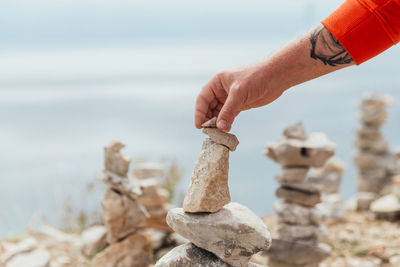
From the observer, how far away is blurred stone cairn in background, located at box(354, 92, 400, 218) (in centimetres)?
877

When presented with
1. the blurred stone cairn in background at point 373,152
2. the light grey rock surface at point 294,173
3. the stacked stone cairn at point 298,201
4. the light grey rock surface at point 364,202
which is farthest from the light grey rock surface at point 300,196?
the blurred stone cairn in background at point 373,152

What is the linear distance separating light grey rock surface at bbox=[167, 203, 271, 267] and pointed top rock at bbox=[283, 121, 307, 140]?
2.30 metres

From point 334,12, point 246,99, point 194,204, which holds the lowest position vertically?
point 194,204

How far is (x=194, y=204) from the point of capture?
2502 mm

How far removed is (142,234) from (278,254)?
1401mm

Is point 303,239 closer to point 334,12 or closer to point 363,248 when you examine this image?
point 363,248

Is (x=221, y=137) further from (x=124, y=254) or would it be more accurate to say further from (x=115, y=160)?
(x=124, y=254)

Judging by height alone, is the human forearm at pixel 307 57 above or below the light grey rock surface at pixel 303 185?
above

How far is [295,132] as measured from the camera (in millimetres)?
4742

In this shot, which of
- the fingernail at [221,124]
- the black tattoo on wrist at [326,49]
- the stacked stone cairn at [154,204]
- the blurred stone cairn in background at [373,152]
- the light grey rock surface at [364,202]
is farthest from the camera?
the blurred stone cairn in background at [373,152]

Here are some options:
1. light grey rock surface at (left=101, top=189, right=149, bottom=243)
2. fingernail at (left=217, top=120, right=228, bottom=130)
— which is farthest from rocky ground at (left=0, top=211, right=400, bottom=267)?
fingernail at (left=217, top=120, right=228, bottom=130)

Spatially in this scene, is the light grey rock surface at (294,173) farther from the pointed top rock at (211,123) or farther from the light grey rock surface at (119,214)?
the pointed top rock at (211,123)

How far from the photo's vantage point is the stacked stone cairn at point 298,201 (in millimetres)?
4570

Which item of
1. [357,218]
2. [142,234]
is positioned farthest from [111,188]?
[357,218]
